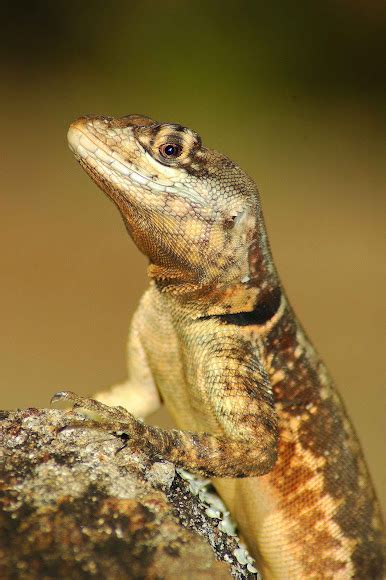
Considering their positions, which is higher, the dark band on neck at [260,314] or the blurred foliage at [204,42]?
the blurred foliage at [204,42]

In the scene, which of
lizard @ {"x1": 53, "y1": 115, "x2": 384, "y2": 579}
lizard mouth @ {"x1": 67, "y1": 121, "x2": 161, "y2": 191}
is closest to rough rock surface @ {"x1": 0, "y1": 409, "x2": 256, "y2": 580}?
lizard @ {"x1": 53, "y1": 115, "x2": 384, "y2": 579}

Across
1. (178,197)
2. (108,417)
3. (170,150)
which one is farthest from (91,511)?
(170,150)

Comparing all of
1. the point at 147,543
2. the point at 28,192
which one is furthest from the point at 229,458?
the point at 28,192

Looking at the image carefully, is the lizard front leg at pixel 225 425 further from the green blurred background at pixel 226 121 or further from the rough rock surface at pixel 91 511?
the green blurred background at pixel 226 121

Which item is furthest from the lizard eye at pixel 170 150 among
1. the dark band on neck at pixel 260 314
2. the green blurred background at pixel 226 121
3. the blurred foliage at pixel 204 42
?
the blurred foliage at pixel 204 42

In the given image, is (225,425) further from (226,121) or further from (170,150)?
(226,121)

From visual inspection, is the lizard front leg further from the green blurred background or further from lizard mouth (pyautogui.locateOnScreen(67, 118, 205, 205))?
the green blurred background
